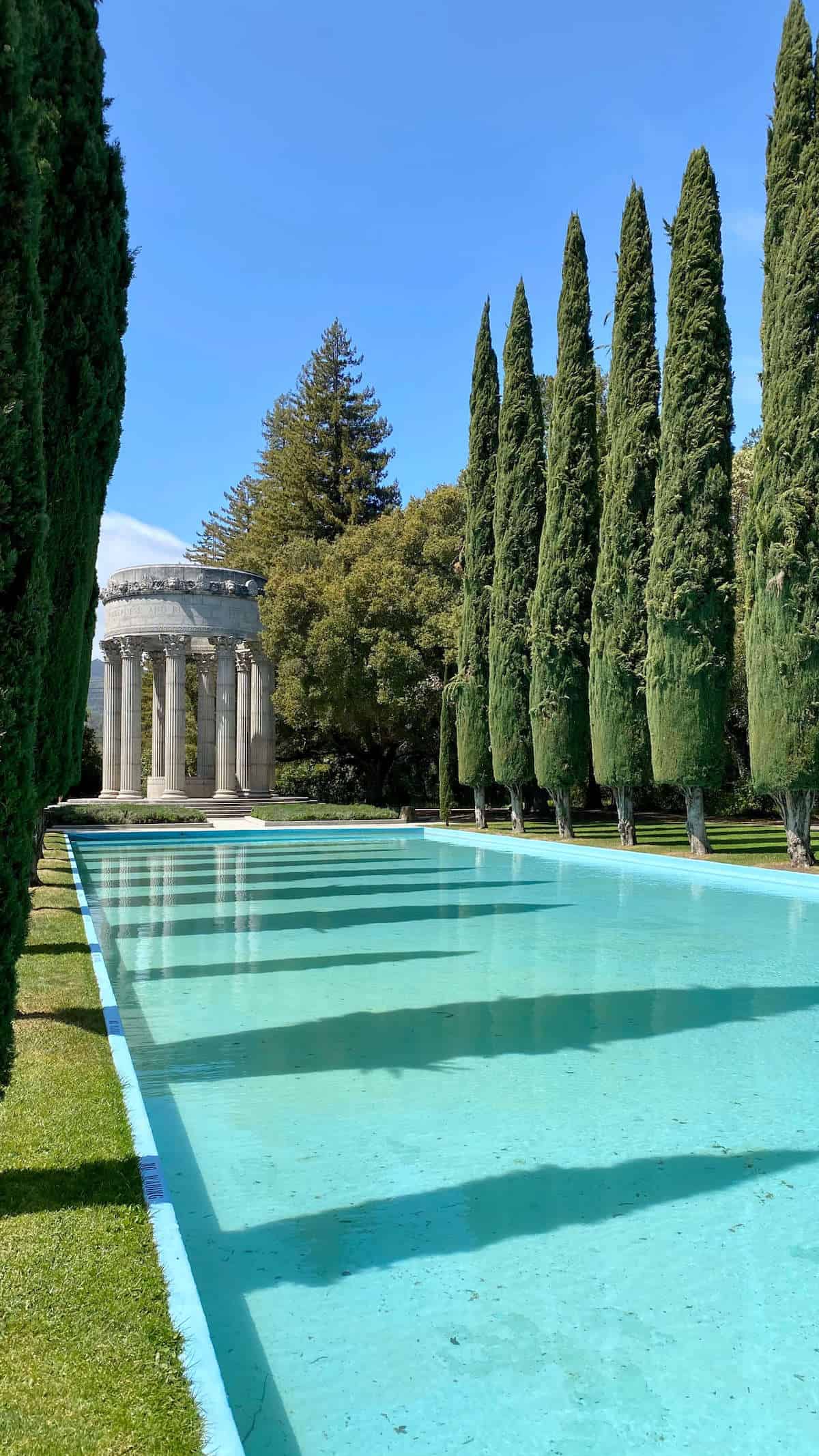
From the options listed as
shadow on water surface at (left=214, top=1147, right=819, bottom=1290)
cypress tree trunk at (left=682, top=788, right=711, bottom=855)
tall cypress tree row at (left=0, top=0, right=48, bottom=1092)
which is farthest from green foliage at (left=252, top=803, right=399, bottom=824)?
tall cypress tree row at (left=0, top=0, right=48, bottom=1092)

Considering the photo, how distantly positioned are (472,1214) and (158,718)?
34.4 m

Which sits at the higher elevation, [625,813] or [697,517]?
[697,517]

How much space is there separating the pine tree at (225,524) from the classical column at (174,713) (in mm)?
24557

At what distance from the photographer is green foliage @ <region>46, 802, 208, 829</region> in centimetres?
2872

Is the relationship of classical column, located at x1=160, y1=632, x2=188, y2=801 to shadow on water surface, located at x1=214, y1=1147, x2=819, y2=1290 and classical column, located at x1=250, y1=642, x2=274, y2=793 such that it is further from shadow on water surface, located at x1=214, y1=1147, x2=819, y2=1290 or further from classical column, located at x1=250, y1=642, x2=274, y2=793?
shadow on water surface, located at x1=214, y1=1147, x2=819, y2=1290

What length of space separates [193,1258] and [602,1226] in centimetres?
163

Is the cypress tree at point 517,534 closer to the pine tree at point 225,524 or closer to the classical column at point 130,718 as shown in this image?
the classical column at point 130,718

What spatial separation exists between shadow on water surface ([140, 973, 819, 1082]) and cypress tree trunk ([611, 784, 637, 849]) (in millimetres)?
13593

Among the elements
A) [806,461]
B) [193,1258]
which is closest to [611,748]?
[806,461]

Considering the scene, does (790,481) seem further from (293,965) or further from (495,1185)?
(495,1185)

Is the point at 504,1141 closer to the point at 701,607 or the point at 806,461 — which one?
the point at 806,461

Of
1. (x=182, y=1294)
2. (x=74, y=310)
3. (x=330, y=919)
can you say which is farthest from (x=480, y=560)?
(x=182, y=1294)

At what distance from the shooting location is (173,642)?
115 ft

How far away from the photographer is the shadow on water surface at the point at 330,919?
37.3ft
